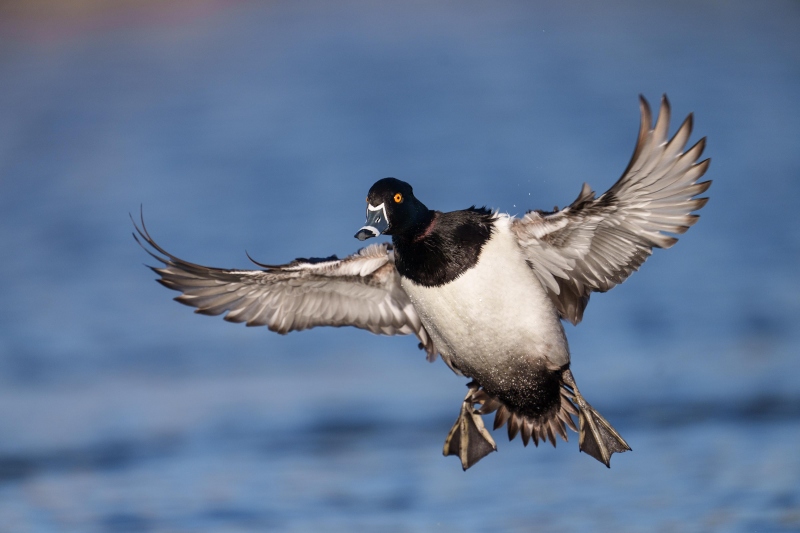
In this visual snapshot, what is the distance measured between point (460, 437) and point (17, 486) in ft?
10.7

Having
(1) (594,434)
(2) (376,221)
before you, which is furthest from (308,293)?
(1) (594,434)

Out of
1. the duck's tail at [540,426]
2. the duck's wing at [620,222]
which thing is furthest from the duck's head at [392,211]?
the duck's tail at [540,426]

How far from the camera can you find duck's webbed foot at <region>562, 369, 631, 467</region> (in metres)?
5.07

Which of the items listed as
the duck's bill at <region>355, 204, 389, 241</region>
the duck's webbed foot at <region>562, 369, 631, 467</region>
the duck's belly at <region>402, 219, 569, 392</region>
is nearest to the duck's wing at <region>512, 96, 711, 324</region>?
the duck's belly at <region>402, 219, 569, 392</region>

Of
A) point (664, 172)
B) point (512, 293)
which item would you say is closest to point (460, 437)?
point (512, 293)

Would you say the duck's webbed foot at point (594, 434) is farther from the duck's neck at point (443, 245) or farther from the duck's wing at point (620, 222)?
the duck's neck at point (443, 245)

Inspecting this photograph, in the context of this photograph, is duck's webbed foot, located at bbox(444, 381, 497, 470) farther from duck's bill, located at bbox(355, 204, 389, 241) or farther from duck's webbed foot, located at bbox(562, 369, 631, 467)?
duck's bill, located at bbox(355, 204, 389, 241)

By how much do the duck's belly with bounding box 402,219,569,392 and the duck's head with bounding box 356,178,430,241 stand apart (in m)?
0.32

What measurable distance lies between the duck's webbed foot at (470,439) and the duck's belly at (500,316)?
21.9 inches

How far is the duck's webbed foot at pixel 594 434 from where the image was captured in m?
5.07

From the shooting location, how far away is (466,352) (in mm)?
4855

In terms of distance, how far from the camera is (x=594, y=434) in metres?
5.10

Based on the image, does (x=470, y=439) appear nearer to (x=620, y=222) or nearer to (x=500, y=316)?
(x=500, y=316)

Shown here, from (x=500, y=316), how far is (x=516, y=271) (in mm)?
245
